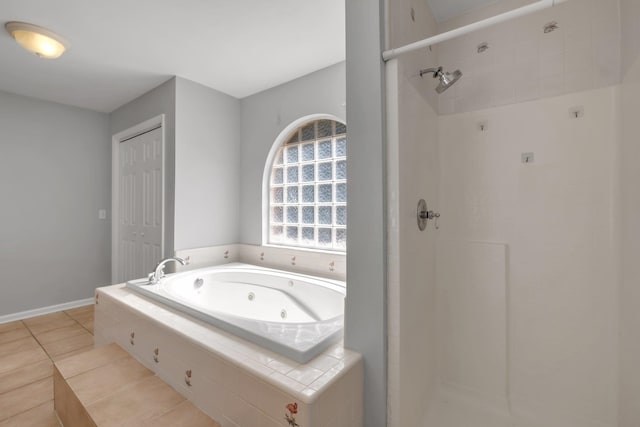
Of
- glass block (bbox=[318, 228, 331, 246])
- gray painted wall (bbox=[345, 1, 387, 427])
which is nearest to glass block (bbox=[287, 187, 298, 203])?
glass block (bbox=[318, 228, 331, 246])

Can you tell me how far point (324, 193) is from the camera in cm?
247

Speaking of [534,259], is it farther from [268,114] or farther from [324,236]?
[268,114]

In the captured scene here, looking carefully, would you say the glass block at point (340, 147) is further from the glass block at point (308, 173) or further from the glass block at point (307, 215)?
the glass block at point (307, 215)

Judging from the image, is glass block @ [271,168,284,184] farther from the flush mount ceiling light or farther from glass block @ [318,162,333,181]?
the flush mount ceiling light

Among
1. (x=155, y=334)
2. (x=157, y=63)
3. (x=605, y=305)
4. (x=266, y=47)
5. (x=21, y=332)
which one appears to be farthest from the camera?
(x=21, y=332)

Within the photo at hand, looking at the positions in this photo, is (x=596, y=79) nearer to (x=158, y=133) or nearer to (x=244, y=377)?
(x=244, y=377)

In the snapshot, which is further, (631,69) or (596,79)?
(596,79)

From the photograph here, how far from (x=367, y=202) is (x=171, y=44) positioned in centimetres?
197

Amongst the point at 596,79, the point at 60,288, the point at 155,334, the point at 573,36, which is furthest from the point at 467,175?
the point at 60,288

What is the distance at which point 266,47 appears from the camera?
2.06 m

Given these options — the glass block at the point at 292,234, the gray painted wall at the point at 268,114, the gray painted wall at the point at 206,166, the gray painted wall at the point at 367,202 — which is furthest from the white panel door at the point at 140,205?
the gray painted wall at the point at 367,202

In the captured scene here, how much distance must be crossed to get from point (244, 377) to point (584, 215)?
1.71 meters

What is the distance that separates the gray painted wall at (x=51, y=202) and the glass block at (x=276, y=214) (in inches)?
89.3

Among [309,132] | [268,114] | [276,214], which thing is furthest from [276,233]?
[268,114]
